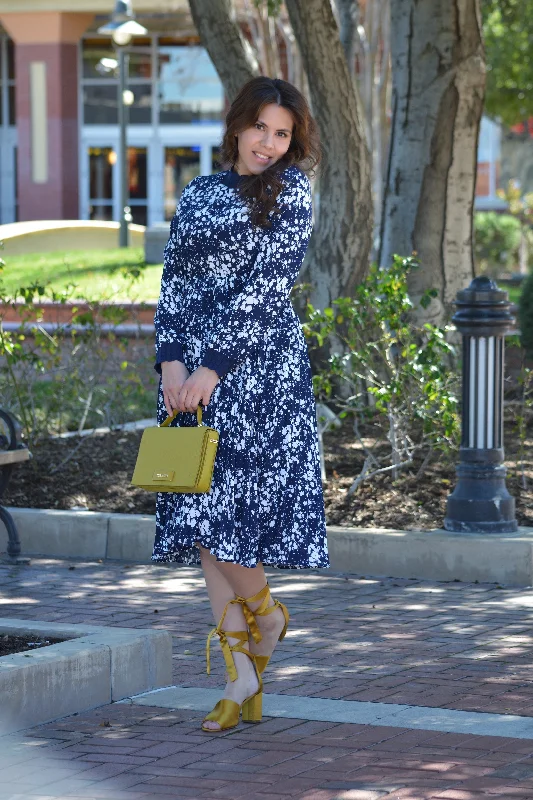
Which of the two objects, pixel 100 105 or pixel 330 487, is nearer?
pixel 330 487

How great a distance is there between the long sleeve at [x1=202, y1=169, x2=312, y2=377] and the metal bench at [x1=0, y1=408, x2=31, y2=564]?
2.94 m

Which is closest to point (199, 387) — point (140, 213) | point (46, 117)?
point (46, 117)

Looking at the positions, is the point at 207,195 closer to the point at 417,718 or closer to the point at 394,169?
the point at 417,718

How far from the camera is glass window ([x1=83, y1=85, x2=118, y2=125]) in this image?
35969mm

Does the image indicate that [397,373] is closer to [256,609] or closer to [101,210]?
[256,609]

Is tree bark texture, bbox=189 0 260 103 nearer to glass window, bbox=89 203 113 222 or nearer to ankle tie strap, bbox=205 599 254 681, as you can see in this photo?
ankle tie strap, bbox=205 599 254 681

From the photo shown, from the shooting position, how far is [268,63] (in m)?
22.4

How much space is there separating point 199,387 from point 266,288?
368 mm

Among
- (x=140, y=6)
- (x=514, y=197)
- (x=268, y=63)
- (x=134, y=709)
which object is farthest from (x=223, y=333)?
(x=140, y=6)

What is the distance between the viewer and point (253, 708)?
4.30 metres

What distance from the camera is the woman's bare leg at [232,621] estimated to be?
167 inches

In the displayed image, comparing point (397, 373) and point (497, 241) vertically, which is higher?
point (497, 241)

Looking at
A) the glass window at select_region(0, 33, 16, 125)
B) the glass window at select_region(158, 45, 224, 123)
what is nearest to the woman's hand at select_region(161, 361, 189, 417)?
the glass window at select_region(158, 45, 224, 123)

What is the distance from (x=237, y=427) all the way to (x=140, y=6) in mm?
29970
